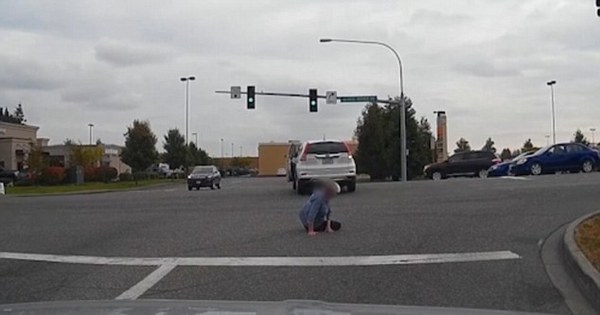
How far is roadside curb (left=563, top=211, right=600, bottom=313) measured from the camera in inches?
324

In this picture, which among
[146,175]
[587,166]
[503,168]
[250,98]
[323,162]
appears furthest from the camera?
[146,175]

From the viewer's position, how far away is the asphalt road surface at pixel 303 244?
9.07 m

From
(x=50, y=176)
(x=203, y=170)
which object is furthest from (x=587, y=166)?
(x=50, y=176)

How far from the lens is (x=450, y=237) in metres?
13.0

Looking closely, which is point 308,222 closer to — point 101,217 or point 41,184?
point 101,217

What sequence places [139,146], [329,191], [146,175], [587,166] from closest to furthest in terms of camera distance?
[329,191] < [587,166] < [146,175] < [139,146]

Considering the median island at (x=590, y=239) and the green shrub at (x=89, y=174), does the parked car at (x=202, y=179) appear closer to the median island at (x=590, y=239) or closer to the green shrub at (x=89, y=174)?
the green shrub at (x=89, y=174)

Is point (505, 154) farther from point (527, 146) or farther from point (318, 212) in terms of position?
point (318, 212)

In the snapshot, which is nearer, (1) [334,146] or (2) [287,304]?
(2) [287,304]

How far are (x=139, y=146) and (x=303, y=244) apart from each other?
72009 mm

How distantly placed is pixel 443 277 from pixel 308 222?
425 cm

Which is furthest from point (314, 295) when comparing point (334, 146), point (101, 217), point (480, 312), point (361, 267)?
point (334, 146)

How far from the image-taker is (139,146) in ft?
271

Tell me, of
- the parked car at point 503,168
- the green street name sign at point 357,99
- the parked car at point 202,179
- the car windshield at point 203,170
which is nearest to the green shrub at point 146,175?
the car windshield at point 203,170
